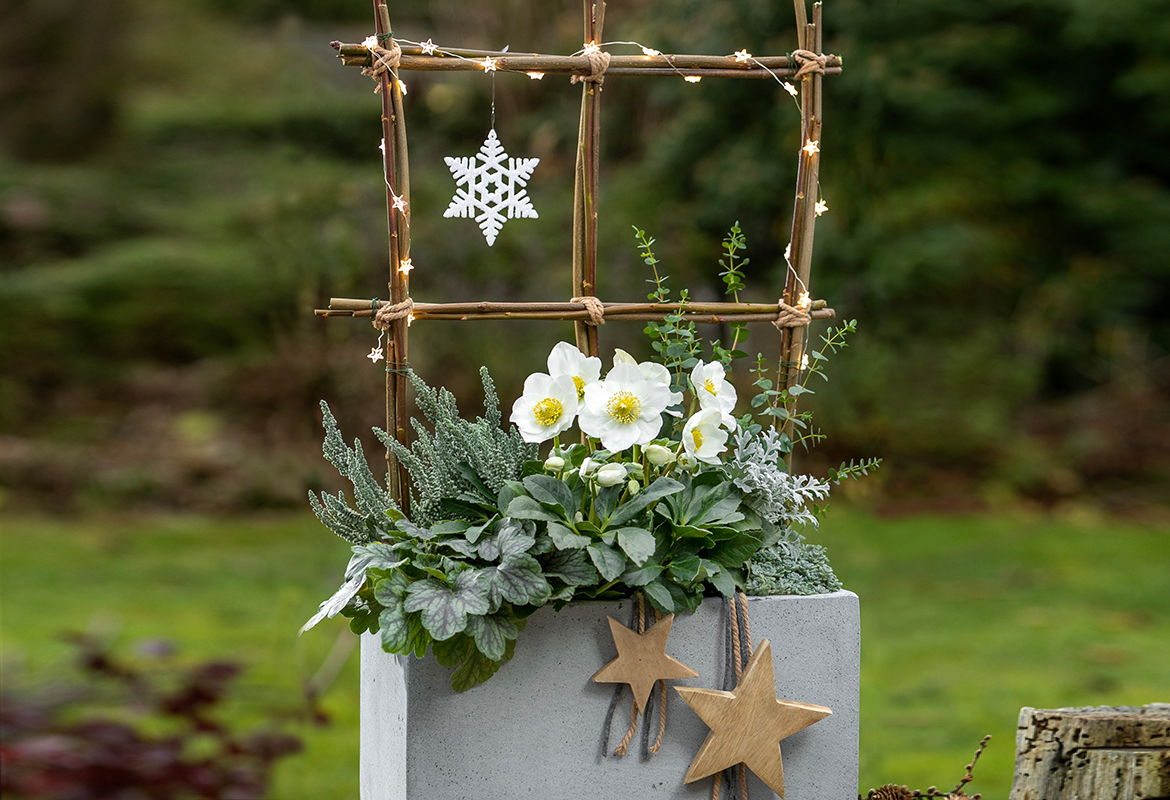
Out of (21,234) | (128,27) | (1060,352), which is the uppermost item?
(128,27)

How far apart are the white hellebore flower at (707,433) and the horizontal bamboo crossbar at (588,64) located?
0.49 meters

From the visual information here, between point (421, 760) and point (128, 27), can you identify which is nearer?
point (421, 760)

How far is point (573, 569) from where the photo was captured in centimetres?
116

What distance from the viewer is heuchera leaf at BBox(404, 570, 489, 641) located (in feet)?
3.47

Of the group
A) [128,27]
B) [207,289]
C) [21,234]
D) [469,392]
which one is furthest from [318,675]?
[128,27]

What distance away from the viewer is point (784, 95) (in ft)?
12.8

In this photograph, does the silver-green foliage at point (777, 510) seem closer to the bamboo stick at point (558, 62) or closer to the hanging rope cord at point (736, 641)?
the hanging rope cord at point (736, 641)

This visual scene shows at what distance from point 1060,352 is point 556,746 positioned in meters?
4.36

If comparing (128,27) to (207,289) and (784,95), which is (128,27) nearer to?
(207,289)

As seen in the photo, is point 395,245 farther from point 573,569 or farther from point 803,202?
point 803,202

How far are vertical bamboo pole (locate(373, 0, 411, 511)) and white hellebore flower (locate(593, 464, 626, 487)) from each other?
31 centimetres

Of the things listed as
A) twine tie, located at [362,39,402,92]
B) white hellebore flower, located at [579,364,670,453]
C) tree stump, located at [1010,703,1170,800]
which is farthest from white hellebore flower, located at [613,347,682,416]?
tree stump, located at [1010,703,1170,800]

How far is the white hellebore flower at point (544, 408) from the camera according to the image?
1227 millimetres

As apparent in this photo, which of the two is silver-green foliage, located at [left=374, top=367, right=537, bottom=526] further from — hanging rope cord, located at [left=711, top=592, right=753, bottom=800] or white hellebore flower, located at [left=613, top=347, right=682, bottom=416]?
hanging rope cord, located at [left=711, top=592, right=753, bottom=800]
